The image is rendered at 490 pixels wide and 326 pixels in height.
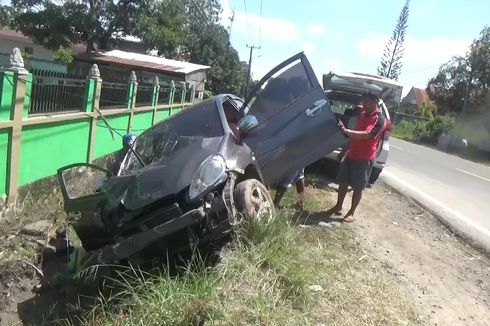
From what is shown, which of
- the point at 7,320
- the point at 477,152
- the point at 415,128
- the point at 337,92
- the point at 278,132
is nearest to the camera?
the point at 7,320

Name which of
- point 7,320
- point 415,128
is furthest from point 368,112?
point 415,128

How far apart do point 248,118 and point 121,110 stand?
634 cm

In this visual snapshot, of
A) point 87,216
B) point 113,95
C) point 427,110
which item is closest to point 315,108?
point 87,216

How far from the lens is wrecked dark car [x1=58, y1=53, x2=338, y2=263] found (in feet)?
12.5

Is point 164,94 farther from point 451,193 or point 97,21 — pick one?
point 97,21

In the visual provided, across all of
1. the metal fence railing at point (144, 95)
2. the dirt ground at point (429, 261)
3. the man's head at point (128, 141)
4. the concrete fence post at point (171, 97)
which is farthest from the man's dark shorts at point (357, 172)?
the concrete fence post at point (171, 97)

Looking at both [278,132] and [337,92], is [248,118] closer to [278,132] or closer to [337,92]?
[278,132]

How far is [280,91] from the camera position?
535 centimetres

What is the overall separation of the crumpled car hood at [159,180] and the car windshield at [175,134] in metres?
0.29

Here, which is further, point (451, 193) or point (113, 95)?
point (451, 193)

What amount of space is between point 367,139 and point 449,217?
102 inches

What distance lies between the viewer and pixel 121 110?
34.1ft

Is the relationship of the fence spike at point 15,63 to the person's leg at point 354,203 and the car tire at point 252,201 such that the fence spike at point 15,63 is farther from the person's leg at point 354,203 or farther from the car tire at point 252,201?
the person's leg at point 354,203

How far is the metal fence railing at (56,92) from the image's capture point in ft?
21.3
